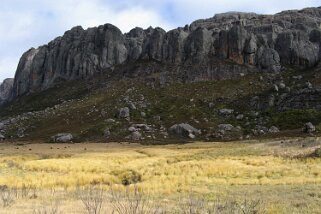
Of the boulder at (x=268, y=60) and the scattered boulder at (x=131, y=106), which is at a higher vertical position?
the boulder at (x=268, y=60)

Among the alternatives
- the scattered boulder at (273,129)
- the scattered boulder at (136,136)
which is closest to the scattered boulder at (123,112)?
the scattered boulder at (136,136)

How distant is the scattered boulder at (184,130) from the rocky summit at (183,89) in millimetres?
250

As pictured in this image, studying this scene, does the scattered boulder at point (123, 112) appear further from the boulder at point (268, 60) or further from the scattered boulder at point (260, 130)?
the boulder at point (268, 60)

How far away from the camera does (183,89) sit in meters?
130

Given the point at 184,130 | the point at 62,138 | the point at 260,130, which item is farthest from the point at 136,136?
the point at 260,130

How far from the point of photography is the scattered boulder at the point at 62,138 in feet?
353

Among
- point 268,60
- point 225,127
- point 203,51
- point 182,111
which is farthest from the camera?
point 203,51

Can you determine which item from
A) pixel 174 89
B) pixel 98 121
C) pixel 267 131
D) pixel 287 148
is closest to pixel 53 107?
pixel 98 121

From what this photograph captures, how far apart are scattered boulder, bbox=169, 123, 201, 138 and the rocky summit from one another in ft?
→ 0.82

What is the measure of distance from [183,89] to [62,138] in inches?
1603

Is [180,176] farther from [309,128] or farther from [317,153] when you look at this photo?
[309,128]

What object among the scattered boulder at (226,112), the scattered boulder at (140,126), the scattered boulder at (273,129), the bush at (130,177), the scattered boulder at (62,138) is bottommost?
the bush at (130,177)

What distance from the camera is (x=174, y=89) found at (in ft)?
429

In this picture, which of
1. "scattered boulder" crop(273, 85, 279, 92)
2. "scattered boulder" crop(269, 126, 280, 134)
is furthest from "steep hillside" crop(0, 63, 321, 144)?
"scattered boulder" crop(273, 85, 279, 92)
